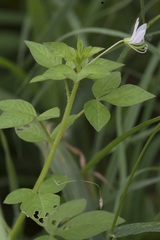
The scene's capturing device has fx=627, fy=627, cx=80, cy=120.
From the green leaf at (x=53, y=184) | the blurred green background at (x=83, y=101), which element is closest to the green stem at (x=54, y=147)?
the green leaf at (x=53, y=184)

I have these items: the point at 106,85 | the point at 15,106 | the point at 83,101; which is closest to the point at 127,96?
the point at 106,85

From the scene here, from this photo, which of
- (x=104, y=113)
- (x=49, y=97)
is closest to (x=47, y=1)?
(x=49, y=97)

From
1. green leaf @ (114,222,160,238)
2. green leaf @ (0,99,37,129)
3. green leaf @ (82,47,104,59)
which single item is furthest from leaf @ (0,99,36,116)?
green leaf @ (114,222,160,238)

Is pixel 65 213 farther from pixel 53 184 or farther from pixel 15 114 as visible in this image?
pixel 15 114

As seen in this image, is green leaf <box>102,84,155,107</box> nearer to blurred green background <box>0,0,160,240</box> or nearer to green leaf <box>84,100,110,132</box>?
green leaf <box>84,100,110,132</box>

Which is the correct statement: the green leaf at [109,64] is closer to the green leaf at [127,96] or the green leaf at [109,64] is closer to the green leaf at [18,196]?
the green leaf at [127,96]

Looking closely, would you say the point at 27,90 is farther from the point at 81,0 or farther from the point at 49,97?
the point at 81,0
